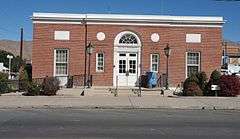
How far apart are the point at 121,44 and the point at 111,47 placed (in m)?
0.78

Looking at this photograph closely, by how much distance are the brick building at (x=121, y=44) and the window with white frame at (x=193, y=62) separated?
118 mm

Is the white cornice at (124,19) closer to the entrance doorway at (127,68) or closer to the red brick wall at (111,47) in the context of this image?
the red brick wall at (111,47)

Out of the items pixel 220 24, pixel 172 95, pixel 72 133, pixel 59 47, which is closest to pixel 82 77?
pixel 59 47

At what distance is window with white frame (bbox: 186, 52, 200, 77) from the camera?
35531 mm

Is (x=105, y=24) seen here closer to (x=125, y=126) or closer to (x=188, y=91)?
(x=188, y=91)

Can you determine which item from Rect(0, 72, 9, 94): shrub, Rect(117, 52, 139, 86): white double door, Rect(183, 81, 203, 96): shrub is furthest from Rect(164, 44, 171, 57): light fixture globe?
Rect(0, 72, 9, 94): shrub

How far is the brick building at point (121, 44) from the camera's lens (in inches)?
1371

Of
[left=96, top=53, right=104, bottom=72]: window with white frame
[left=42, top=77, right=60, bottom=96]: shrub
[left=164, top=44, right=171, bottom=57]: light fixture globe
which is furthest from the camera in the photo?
[left=96, top=53, right=104, bottom=72]: window with white frame

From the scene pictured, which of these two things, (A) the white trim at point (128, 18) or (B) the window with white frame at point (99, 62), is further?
(B) the window with white frame at point (99, 62)

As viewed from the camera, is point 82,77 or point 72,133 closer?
point 72,133

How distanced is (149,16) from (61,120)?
67.7 feet

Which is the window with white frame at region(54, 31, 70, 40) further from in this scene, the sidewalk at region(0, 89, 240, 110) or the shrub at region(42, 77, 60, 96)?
the sidewalk at region(0, 89, 240, 110)

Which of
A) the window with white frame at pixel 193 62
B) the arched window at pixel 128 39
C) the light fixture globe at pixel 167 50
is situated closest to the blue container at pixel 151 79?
the light fixture globe at pixel 167 50

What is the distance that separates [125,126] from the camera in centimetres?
1399
